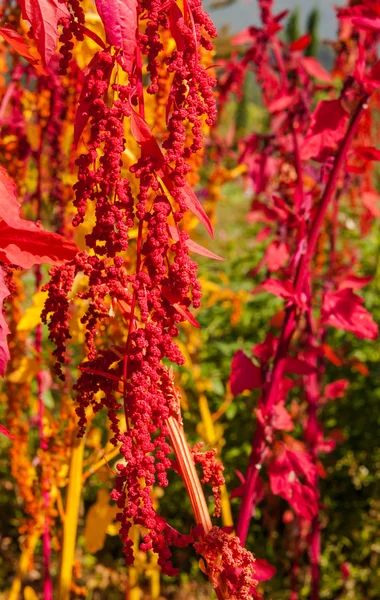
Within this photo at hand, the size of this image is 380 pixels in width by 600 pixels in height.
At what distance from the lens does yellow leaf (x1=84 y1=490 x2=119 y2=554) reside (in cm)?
132

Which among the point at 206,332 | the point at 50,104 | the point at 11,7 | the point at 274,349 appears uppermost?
the point at 11,7

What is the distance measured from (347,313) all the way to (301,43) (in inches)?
30.3

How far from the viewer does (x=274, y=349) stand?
42.8 inches

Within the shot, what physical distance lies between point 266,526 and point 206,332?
94 centimetres

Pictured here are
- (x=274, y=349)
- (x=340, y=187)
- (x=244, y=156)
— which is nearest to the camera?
(x=274, y=349)

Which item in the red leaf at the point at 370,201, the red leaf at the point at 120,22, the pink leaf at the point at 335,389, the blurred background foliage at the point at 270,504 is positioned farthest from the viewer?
the blurred background foliage at the point at 270,504

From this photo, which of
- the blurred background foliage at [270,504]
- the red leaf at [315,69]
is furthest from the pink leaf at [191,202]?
the blurred background foliage at [270,504]

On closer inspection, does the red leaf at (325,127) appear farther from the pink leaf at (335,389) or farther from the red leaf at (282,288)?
the pink leaf at (335,389)

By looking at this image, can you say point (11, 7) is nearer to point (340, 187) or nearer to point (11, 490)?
point (340, 187)

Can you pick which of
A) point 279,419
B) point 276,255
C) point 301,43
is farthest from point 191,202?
point 301,43

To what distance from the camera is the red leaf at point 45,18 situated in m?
0.62

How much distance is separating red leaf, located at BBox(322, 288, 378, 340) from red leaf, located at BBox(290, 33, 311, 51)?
69cm

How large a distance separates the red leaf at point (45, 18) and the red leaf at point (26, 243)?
0.13 meters

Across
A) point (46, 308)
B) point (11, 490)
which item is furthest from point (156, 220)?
point (11, 490)
